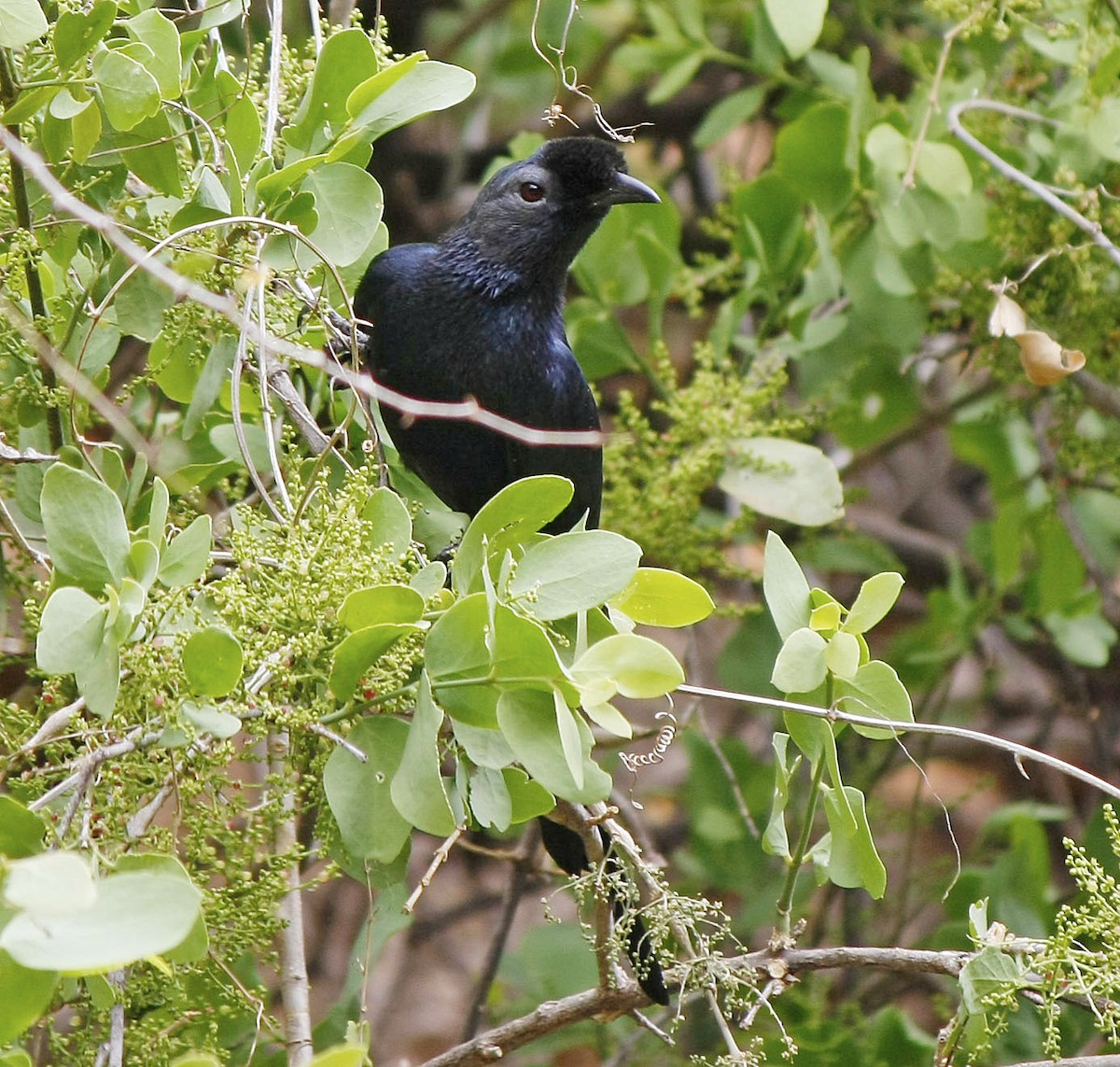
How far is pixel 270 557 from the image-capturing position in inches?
59.5

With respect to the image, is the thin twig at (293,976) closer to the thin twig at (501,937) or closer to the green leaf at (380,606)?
the green leaf at (380,606)

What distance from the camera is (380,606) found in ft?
4.52

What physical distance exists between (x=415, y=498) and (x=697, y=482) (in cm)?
64

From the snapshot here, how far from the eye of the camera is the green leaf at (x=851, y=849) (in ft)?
5.23

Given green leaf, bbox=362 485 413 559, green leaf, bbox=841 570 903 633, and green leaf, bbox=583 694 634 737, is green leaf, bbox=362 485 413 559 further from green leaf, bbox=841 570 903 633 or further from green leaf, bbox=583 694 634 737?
green leaf, bbox=841 570 903 633

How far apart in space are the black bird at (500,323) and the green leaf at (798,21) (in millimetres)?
400

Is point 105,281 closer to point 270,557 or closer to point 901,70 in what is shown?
point 270,557

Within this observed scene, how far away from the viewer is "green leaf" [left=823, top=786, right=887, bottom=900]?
Result: 5.23 feet

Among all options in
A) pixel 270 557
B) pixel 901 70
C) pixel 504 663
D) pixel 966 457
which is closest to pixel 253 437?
pixel 270 557

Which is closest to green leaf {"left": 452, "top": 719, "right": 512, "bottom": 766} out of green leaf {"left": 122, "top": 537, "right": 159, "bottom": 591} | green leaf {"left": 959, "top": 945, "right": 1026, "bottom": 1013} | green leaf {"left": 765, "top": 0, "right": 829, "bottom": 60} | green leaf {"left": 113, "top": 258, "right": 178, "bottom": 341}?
green leaf {"left": 122, "top": 537, "right": 159, "bottom": 591}

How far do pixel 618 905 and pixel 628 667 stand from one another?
101cm

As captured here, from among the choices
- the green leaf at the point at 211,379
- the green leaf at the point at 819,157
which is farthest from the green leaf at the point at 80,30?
the green leaf at the point at 819,157

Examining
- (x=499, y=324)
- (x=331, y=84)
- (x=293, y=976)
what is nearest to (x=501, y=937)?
(x=293, y=976)

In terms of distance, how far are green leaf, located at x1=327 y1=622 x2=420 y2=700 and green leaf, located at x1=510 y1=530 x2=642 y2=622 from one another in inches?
4.8
